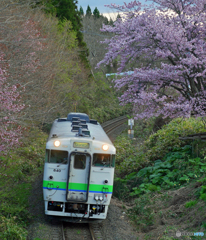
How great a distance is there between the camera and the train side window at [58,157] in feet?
30.5


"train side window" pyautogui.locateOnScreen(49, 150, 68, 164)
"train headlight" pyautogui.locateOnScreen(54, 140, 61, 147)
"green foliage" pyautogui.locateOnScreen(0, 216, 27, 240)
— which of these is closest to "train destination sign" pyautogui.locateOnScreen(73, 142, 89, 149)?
"train side window" pyautogui.locateOnScreen(49, 150, 68, 164)

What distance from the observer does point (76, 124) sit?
11.3m

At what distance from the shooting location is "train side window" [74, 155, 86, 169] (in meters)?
9.30

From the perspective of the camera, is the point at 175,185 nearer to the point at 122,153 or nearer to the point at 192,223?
the point at 192,223

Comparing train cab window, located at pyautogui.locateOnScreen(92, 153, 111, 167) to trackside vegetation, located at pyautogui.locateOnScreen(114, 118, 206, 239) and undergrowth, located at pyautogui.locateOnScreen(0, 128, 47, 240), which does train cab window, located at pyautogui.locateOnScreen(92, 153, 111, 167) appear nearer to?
trackside vegetation, located at pyautogui.locateOnScreen(114, 118, 206, 239)

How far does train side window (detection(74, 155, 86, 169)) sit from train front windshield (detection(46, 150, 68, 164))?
0.31 m

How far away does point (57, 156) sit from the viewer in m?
9.30

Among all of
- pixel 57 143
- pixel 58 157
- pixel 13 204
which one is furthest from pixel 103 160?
pixel 13 204

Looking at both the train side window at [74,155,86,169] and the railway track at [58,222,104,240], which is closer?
the railway track at [58,222,104,240]

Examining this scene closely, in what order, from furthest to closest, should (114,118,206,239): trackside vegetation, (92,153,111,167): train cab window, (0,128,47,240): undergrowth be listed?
1. (114,118,206,239): trackside vegetation
2. (92,153,111,167): train cab window
3. (0,128,47,240): undergrowth

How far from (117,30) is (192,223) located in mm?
8525

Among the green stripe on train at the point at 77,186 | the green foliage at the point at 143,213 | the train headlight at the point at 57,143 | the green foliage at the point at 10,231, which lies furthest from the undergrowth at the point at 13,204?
the green foliage at the point at 143,213

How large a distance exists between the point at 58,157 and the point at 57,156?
1.7 inches

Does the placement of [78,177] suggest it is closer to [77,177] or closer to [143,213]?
[77,177]
